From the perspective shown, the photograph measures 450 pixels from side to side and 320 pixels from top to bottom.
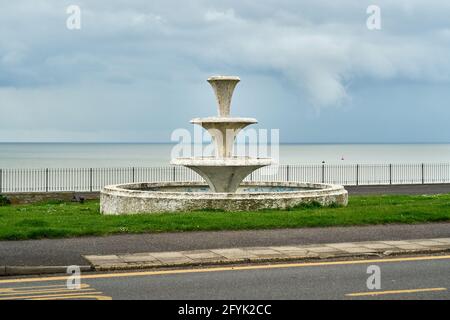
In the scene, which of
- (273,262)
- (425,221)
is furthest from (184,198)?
(273,262)

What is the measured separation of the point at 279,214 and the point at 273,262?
5.96 metres

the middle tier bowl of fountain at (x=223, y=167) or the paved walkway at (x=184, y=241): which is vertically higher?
the middle tier bowl of fountain at (x=223, y=167)

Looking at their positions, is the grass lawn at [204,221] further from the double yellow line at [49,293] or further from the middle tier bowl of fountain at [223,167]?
the double yellow line at [49,293]

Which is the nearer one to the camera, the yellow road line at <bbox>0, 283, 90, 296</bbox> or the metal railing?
the yellow road line at <bbox>0, 283, 90, 296</bbox>

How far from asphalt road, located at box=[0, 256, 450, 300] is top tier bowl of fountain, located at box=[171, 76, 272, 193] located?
1118 centimetres

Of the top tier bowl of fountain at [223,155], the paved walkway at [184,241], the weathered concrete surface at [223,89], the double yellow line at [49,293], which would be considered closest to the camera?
the double yellow line at [49,293]

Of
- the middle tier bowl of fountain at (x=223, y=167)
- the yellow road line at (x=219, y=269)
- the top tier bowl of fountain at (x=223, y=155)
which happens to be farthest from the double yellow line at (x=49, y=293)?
the top tier bowl of fountain at (x=223, y=155)

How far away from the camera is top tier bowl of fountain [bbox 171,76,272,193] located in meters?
23.7

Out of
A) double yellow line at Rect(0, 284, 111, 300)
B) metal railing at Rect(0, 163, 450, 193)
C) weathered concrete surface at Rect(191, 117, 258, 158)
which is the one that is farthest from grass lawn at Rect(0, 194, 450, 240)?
metal railing at Rect(0, 163, 450, 193)

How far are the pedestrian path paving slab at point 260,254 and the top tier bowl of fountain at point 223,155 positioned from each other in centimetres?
931

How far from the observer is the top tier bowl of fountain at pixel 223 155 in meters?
23.7

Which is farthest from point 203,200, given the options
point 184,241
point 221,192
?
point 184,241

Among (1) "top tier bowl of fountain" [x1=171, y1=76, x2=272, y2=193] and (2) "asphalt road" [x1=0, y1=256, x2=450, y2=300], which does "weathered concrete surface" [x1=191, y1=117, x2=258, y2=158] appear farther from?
(2) "asphalt road" [x1=0, y1=256, x2=450, y2=300]
